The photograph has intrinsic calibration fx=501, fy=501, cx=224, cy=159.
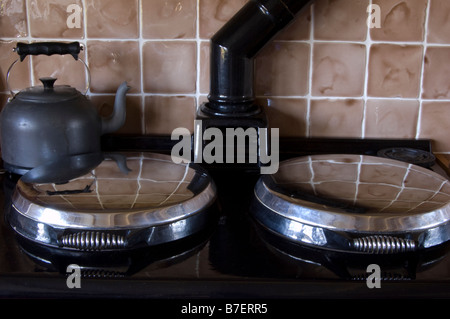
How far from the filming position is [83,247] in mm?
674

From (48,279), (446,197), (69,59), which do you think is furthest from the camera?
(69,59)

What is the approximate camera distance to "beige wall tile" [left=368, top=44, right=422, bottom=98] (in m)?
1.06

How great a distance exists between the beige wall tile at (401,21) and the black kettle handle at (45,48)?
2.01ft

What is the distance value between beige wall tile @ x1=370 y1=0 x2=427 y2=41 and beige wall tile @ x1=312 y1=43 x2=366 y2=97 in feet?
0.18

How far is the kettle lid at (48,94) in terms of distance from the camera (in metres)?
0.93

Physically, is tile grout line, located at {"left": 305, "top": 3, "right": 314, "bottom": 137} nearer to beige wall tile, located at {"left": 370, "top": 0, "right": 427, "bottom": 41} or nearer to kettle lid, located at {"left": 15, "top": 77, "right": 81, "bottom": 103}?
beige wall tile, located at {"left": 370, "top": 0, "right": 427, "bottom": 41}

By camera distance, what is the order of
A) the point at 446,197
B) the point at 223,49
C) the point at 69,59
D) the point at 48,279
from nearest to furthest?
the point at 48,279 < the point at 446,197 < the point at 223,49 < the point at 69,59

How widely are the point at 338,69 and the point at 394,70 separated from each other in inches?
4.7

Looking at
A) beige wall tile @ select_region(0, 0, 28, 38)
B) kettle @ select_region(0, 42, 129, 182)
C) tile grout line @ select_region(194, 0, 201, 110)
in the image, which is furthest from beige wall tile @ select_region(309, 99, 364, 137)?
beige wall tile @ select_region(0, 0, 28, 38)

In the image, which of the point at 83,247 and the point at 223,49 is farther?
the point at 223,49

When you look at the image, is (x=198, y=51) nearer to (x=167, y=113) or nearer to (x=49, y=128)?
(x=167, y=113)
